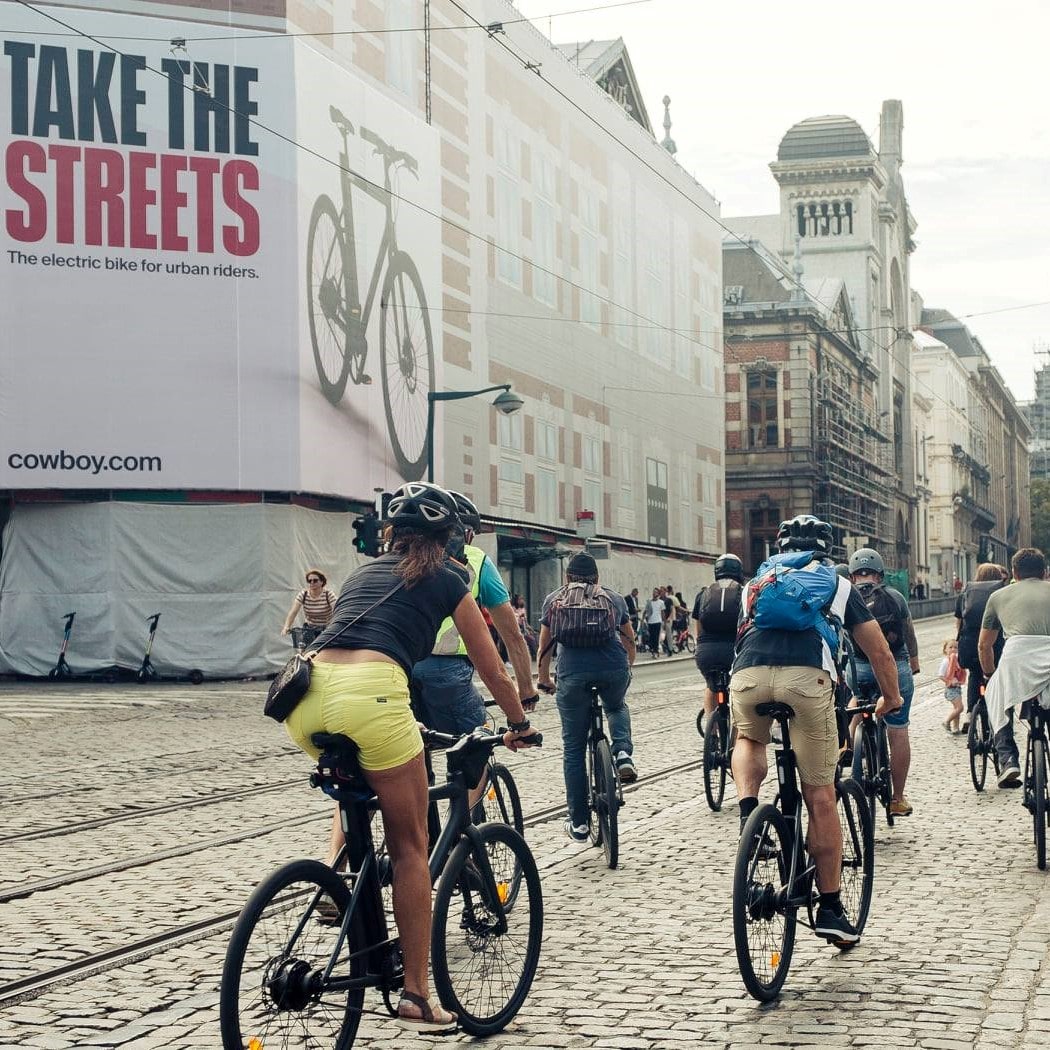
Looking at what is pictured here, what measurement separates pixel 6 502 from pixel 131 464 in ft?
8.13

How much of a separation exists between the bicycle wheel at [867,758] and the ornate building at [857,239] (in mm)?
85149

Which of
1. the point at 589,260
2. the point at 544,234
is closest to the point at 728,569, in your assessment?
the point at 544,234

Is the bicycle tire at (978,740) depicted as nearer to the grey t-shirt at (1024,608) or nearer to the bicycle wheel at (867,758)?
the bicycle wheel at (867,758)

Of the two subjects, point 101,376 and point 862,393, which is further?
point 862,393

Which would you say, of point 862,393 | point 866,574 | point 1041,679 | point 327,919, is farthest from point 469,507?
point 862,393

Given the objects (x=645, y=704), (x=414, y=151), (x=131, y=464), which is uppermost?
(x=414, y=151)

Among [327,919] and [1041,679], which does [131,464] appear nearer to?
[1041,679]

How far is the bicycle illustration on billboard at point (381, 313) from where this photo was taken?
31219mm

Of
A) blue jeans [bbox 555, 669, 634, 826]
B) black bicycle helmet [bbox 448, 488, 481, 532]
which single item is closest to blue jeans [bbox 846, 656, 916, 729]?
blue jeans [bbox 555, 669, 634, 826]

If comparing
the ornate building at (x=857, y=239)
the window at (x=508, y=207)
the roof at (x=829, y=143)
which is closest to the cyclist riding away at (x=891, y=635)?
the window at (x=508, y=207)

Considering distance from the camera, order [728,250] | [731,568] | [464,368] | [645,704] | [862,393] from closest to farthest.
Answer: [731,568], [645,704], [464,368], [728,250], [862,393]

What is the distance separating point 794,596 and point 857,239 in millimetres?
96535

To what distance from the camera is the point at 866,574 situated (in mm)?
10539

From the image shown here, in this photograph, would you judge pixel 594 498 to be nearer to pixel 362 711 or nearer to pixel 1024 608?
pixel 1024 608
